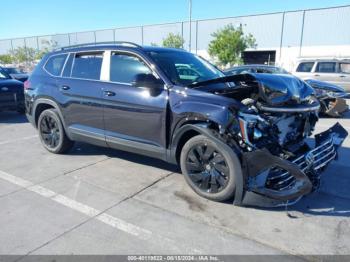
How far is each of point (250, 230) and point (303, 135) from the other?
1.66m

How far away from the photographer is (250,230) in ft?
11.0

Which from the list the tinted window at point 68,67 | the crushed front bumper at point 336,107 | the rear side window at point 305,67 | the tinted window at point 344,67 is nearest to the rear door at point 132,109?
the tinted window at point 68,67

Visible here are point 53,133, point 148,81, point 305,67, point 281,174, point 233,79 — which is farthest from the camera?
point 305,67

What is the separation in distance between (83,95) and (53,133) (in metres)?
1.30

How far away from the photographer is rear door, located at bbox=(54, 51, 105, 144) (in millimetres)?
5035

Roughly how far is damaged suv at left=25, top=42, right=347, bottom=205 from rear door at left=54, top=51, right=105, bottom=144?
2 centimetres

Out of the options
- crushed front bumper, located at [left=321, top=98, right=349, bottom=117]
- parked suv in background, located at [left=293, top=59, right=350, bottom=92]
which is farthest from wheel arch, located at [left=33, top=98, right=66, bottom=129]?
parked suv in background, located at [left=293, top=59, right=350, bottom=92]

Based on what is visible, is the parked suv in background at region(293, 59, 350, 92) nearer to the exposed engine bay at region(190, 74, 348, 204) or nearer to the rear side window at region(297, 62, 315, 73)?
the rear side window at region(297, 62, 315, 73)

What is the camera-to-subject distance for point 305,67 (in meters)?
14.6

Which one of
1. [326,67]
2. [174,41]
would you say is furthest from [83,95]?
[174,41]

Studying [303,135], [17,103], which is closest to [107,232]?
[303,135]

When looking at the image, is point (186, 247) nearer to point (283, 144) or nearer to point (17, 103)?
point (283, 144)

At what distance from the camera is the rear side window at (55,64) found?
5681mm

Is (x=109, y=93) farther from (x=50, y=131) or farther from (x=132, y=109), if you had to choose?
(x=50, y=131)
